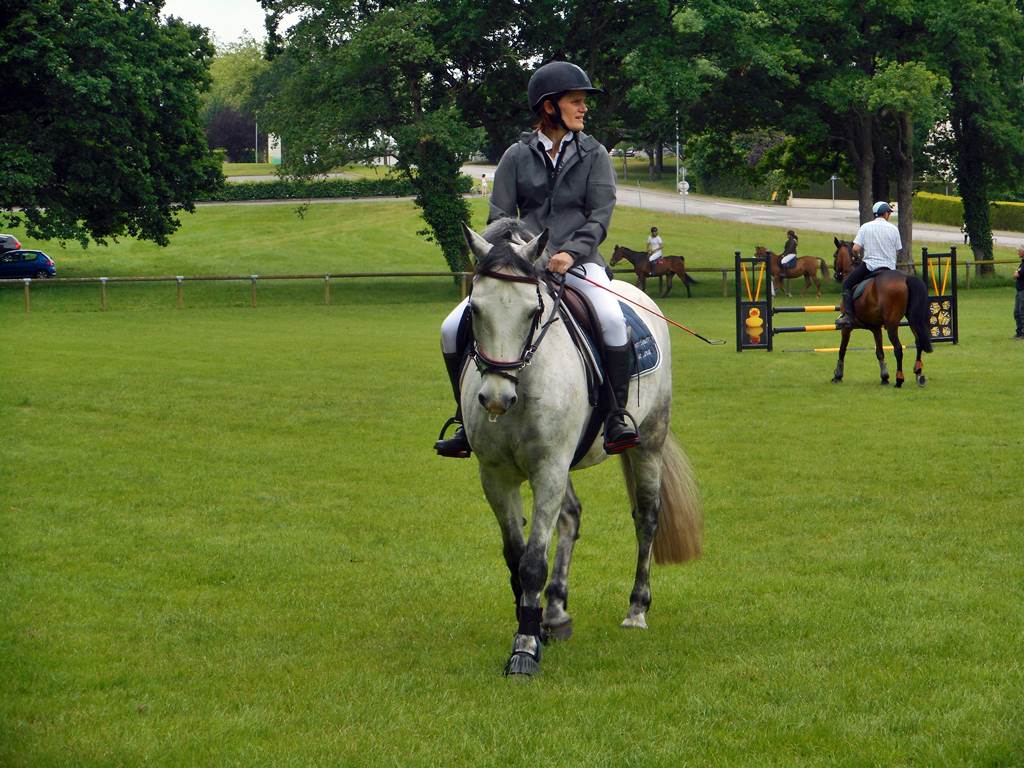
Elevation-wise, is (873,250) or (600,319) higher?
(873,250)

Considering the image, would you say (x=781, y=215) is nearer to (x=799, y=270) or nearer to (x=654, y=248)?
(x=654, y=248)

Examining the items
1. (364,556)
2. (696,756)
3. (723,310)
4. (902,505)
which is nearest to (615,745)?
(696,756)

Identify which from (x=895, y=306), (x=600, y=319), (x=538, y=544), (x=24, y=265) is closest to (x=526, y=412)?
(x=538, y=544)

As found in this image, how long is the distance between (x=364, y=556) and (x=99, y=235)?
39.4 m

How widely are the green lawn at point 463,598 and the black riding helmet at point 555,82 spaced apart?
302cm

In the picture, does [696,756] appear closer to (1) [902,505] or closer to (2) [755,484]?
(1) [902,505]

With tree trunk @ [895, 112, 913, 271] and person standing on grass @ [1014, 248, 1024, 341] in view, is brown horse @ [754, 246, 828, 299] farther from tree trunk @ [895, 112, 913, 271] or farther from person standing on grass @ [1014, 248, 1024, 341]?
person standing on grass @ [1014, 248, 1024, 341]

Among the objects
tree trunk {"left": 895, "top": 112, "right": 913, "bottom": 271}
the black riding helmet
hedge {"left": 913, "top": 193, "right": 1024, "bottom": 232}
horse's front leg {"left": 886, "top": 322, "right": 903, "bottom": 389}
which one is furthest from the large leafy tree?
hedge {"left": 913, "top": 193, "right": 1024, "bottom": 232}

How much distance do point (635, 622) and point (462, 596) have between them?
127cm

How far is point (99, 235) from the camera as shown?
151 feet

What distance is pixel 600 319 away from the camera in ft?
24.6

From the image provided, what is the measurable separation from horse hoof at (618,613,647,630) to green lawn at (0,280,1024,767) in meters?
0.07

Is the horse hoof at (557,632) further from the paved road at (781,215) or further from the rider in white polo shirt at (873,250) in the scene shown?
the paved road at (781,215)

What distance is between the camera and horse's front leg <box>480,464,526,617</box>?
7.17 metres
